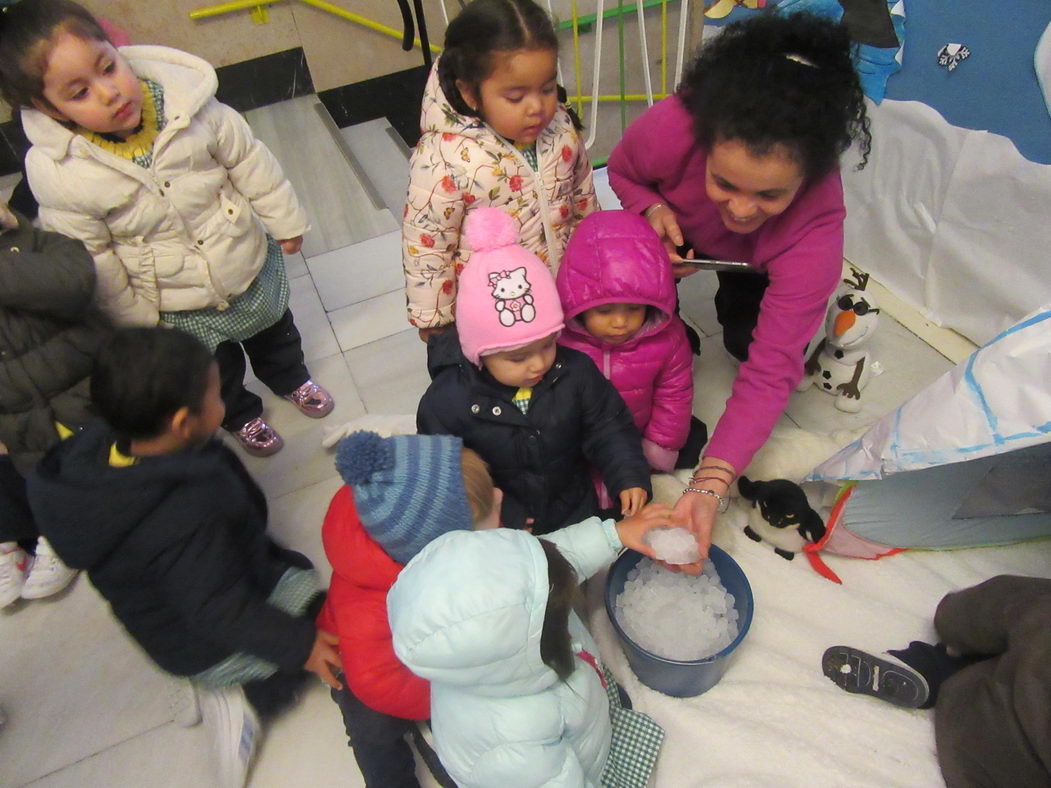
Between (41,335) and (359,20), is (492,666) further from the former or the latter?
(359,20)

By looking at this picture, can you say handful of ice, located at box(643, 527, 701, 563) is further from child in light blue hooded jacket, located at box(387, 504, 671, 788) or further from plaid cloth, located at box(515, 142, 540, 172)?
plaid cloth, located at box(515, 142, 540, 172)

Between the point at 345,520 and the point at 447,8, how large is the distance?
2.48 meters

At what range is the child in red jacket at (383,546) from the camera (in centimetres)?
92

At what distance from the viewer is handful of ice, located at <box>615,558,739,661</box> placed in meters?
1.16

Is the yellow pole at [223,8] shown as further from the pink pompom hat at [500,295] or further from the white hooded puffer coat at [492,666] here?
the white hooded puffer coat at [492,666]

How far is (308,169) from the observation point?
2717 mm

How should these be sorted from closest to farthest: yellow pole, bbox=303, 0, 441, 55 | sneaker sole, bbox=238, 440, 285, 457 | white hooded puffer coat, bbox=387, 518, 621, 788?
white hooded puffer coat, bbox=387, 518, 621, 788, sneaker sole, bbox=238, 440, 285, 457, yellow pole, bbox=303, 0, 441, 55

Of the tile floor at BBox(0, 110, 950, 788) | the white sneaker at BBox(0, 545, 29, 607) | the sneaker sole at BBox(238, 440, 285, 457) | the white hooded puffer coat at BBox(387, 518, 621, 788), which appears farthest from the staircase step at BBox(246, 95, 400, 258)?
the white hooded puffer coat at BBox(387, 518, 621, 788)

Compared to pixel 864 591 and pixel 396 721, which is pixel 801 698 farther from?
pixel 396 721

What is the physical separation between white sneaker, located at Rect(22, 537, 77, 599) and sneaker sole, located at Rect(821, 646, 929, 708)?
155 centimetres

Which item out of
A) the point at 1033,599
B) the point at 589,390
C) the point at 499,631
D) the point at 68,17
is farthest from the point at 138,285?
the point at 1033,599

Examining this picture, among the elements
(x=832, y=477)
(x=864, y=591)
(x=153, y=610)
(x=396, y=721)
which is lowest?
(x=864, y=591)

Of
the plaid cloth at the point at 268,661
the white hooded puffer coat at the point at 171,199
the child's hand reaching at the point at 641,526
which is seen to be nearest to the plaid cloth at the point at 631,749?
the child's hand reaching at the point at 641,526

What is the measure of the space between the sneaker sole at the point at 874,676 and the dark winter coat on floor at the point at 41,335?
1.45 m
